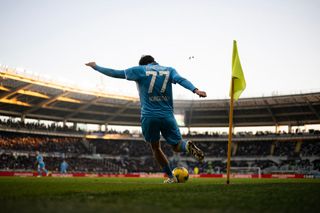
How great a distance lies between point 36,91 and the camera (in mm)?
39844

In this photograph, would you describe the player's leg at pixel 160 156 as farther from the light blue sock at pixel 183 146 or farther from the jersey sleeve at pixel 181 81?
the jersey sleeve at pixel 181 81

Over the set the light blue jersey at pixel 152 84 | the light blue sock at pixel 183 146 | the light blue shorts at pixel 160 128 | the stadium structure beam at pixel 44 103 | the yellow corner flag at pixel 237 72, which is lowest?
the light blue sock at pixel 183 146

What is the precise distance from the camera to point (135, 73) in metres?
6.75

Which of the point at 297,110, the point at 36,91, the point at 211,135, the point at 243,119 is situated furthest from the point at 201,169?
the point at 36,91

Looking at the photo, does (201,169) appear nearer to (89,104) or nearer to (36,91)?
(89,104)

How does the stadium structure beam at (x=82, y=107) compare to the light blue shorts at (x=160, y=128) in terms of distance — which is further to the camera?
the stadium structure beam at (x=82, y=107)

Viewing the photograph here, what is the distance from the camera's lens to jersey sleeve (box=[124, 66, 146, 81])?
22.1 ft

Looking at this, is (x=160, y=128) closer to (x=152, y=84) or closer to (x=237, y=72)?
(x=152, y=84)

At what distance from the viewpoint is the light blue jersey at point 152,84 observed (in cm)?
671

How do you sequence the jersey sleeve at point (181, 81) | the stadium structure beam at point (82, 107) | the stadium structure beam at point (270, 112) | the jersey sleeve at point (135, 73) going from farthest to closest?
1. the stadium structure beam at point (270, 112)
2. the stadium structure beam at point (82, 107)
3. the jersey sleeve at point (135, 73)
4. the jersey sleeve at point (181, 81)

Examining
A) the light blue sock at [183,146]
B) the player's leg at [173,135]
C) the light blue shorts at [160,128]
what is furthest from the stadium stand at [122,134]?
the light blue sock at [183,146]

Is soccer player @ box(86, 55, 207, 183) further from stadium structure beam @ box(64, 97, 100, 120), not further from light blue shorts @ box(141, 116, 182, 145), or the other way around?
stadium structure beam @ box(64, 97, 100, 120)

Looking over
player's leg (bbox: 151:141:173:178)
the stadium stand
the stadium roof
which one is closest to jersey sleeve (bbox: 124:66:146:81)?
player's leg (bbox: 151:141:173:178)

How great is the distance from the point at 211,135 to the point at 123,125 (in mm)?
13157
